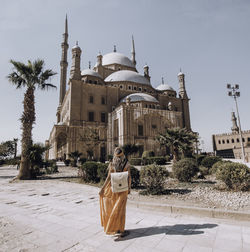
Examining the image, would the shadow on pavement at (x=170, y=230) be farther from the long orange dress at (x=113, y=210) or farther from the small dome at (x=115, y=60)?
the small dome at (x=115, y=60)

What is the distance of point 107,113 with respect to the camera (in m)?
33.1

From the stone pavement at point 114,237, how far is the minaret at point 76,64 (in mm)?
29872

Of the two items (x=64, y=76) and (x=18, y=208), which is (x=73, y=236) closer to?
(x=18, y=208)

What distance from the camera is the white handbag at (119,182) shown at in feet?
9.96

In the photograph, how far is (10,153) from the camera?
44.2 m

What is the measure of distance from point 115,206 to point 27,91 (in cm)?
1154

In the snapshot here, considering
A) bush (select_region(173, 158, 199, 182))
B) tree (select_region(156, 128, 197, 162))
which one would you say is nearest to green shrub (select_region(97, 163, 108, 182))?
bush (select_region(173, 158, 199, 182))

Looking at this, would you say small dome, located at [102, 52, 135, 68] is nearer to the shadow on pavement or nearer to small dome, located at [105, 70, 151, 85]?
small dome, located at [105, 70, 151, 85]

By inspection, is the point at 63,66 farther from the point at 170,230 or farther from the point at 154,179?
the point at 170,230

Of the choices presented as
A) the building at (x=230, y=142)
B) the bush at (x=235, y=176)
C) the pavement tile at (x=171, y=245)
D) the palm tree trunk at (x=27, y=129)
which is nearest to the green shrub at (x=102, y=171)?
the bush at (x=235, y=176)

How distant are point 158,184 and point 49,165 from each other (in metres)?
12.1

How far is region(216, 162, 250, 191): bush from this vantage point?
5.96 metres

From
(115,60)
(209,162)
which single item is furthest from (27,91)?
(115,60)

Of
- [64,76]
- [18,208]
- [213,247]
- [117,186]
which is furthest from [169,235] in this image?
[64,76]
